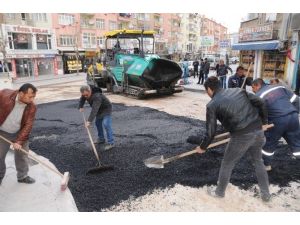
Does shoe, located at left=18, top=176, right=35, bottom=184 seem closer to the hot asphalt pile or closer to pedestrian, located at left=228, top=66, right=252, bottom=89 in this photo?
the hot asphalt pile

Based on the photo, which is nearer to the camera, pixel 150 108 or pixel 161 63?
pixel 150 108

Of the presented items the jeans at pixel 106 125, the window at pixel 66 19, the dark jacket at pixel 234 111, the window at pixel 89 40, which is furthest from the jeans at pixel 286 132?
the window at pixel 89 40

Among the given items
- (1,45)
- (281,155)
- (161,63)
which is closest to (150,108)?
(161,63)

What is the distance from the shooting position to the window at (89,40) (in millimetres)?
35094

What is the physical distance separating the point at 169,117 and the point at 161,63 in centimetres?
350

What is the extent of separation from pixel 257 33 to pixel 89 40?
1026 inches

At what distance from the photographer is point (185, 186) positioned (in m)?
3.77

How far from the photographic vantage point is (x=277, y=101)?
12.3 feet

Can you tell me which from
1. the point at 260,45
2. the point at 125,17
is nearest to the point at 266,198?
the point at 260,45

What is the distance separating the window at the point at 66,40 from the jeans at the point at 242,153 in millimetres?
32246

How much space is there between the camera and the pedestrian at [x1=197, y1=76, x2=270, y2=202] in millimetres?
3000

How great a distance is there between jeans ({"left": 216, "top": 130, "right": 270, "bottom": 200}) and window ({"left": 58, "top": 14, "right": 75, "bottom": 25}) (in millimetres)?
32561

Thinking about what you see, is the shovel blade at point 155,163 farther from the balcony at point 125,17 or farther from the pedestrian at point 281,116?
the balcony at point 125,17

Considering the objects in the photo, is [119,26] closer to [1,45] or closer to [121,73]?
[1,45]
